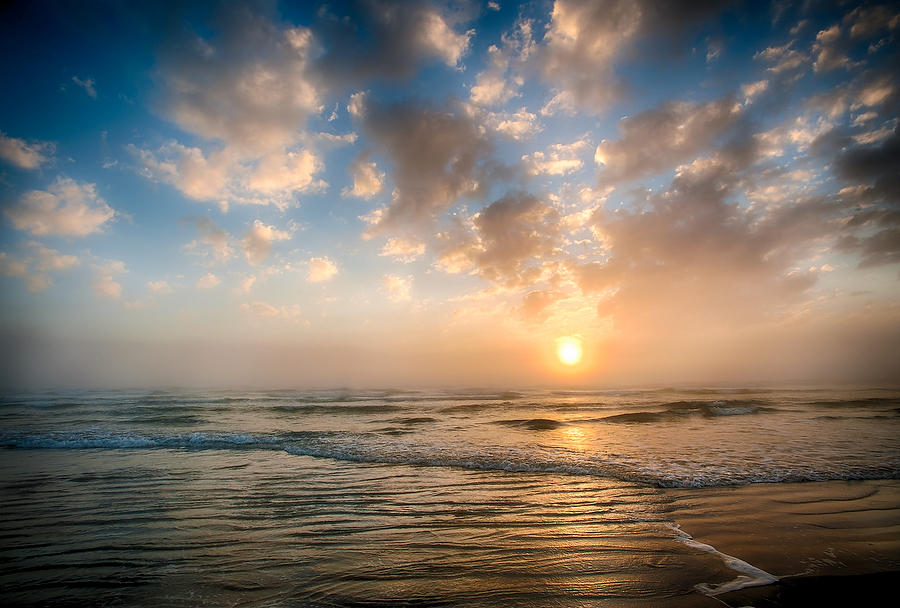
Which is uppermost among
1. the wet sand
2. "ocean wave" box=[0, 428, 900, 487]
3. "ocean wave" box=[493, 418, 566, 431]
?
the wet sand

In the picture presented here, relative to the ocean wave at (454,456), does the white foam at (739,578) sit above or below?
above

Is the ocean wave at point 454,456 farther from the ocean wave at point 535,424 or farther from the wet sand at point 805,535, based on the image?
the ocean wave at point 535,424

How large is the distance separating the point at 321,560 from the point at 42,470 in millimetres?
13039

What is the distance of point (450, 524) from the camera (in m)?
7.12

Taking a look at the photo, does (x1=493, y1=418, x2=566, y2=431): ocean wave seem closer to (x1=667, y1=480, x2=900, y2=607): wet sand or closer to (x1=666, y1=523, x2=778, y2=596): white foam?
(x1=667, y1=480, x2=900, y2=607): wet sand

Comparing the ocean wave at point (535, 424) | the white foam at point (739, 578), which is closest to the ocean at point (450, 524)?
the white foam at point (739, 578)

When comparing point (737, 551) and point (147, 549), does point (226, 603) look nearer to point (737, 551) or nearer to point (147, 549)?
point (147, 549)

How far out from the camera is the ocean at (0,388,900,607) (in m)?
4.86

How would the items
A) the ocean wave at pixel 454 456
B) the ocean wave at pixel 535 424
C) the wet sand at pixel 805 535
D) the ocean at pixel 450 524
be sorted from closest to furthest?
the wet sand at pixel 805 535, the ocean at pixel 450 524, the ocean wave at pixel 454 456, the ocean wave at pixel 535 424

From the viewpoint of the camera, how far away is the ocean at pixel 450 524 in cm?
486

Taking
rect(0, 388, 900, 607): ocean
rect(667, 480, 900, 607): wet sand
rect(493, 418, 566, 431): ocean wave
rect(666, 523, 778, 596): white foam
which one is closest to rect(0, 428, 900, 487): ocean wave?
rect(0, 388, 900, 607): ocean

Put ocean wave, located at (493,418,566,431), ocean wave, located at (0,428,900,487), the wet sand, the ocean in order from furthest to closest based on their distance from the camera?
ocean wave, located at (493,418,566,431)
ocean wave, located at (0,428,900,487)
the ocean
the wet sand

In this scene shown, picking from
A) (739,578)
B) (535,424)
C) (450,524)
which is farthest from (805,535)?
(535,424)

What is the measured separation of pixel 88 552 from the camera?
19.8 ft
